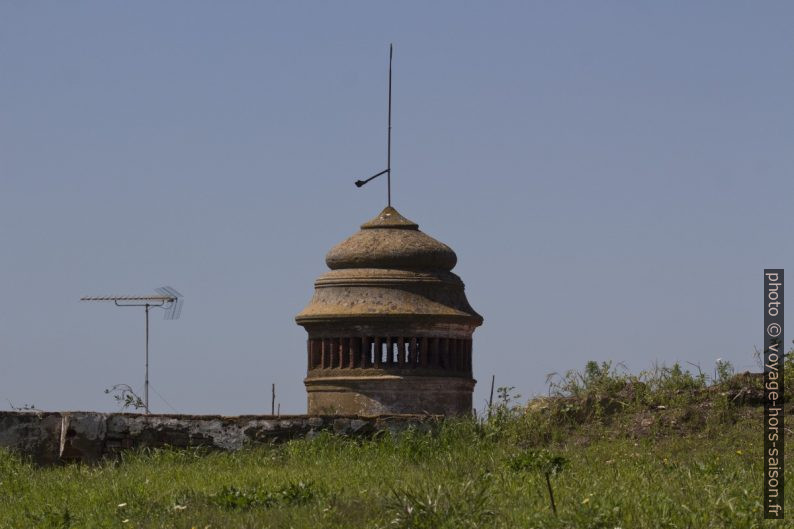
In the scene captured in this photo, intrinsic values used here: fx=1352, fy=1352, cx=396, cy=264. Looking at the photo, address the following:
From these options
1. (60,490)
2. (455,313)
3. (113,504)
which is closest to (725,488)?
(113,504)

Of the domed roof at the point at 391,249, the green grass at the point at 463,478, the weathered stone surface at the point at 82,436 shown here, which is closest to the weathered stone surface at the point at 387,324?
the domed roof at the point at 391,249

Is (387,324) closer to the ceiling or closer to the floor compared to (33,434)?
closer to the ceiling

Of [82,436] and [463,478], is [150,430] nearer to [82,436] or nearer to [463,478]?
[82,436]

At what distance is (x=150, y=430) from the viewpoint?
15266mm

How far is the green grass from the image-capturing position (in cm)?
943

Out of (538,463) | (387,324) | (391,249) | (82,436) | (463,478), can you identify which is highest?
(391,249)

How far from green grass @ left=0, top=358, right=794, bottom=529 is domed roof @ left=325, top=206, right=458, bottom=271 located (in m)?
10.6

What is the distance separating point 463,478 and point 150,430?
4984mm

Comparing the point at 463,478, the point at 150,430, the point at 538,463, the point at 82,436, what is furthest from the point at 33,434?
the point at 538,463

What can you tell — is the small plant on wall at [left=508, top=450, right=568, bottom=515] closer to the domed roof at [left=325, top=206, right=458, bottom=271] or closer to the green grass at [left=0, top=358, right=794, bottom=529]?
the green grass at [left=0, top=358, right=794, bottom=529]

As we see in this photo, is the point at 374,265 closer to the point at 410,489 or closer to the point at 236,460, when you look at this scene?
the point at 236,460

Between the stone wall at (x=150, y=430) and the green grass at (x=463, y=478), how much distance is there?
25cm

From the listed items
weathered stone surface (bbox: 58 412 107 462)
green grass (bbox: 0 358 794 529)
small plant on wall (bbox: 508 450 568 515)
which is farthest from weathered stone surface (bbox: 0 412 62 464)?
small plant on wall (bbox: 508 450 568 515)

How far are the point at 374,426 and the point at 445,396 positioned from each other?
37.0 ft
